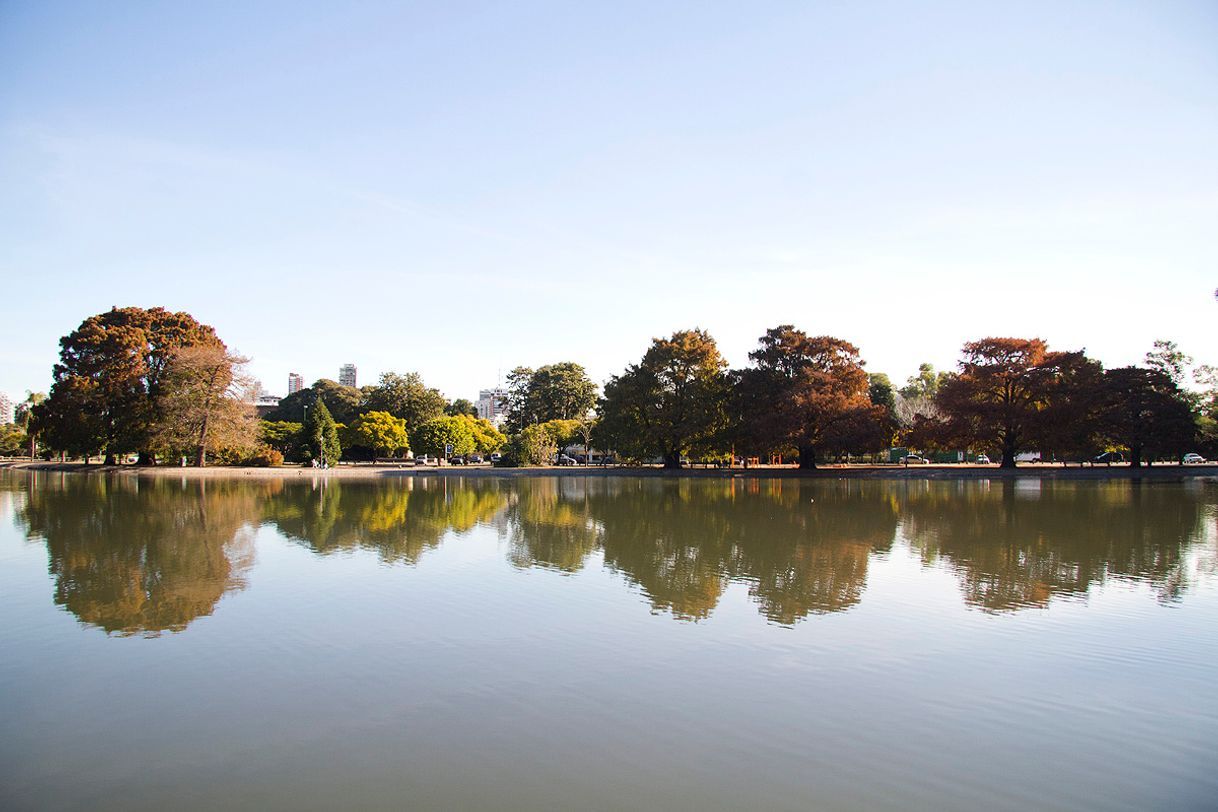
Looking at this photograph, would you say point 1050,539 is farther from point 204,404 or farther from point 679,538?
point 204,404

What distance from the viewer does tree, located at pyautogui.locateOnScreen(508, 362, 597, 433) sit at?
78.7 meters

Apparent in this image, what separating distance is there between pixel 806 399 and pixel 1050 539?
27302mm

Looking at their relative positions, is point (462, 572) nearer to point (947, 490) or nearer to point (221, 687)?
point (221, 687)

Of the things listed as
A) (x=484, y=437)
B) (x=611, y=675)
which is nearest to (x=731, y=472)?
(x=484, y=437)

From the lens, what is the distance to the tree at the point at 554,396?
7869cm

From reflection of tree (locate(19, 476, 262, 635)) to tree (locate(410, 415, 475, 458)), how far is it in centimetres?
3877

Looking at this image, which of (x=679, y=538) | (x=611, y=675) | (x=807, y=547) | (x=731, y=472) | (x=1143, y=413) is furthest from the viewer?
(x=731, y=472)

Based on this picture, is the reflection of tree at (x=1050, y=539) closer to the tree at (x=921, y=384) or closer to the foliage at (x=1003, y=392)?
the foliage at (x=1003, y=392)

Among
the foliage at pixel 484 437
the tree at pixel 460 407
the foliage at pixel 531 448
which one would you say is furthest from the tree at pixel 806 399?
the tree at pixel 460 407

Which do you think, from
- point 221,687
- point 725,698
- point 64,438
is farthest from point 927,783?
point 64,438

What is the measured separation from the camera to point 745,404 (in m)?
47.2

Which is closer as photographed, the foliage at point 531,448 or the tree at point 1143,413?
the tree at point 1143,413

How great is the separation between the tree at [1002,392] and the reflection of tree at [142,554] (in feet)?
119

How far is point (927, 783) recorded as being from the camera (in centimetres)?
478
